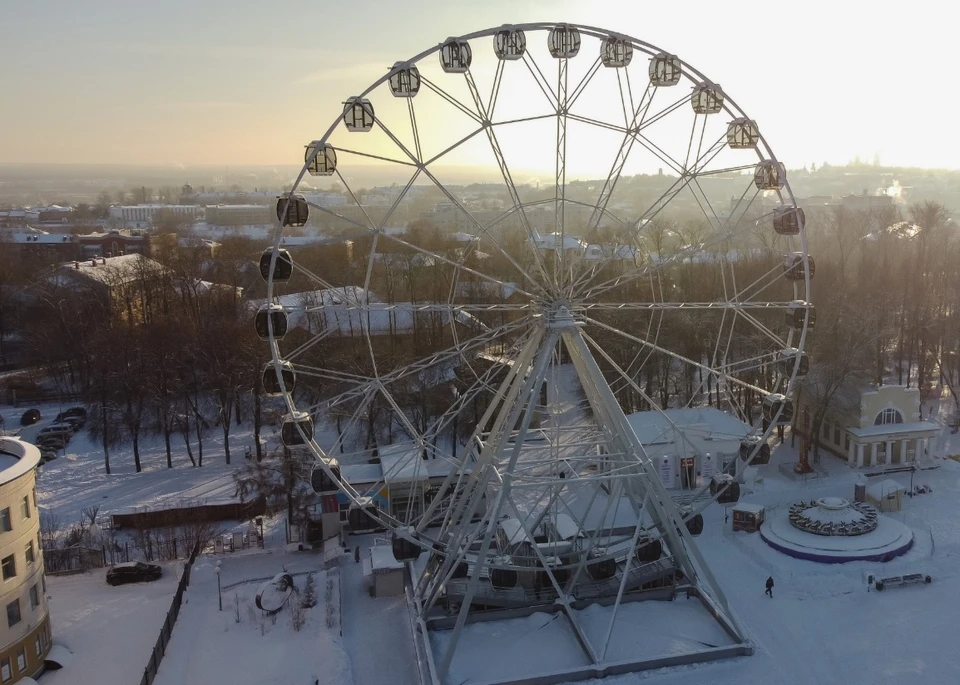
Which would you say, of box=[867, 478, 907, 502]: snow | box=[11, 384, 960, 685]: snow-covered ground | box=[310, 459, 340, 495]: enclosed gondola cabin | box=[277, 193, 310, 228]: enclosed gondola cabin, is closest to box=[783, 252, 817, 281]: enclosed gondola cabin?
box=[11, 384, 960, 685]: snow-covered ground

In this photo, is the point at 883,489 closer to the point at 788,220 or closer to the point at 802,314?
the point at 802,314

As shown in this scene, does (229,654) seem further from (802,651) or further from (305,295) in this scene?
(305,295)

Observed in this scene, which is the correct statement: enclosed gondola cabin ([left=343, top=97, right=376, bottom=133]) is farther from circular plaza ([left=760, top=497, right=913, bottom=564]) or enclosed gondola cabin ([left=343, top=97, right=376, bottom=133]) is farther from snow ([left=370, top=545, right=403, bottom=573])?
circular plaza ([left=760, top=497, right=913, bottom=564])

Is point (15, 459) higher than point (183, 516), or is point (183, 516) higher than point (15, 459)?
point (15, 459)

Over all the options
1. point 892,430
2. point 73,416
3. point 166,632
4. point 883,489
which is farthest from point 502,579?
point 73,416

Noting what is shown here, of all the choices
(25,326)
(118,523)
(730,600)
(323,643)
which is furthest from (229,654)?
(25,326)

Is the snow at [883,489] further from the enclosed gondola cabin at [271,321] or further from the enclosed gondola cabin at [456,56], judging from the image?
the enclosed gondola cabin at [271,321]
